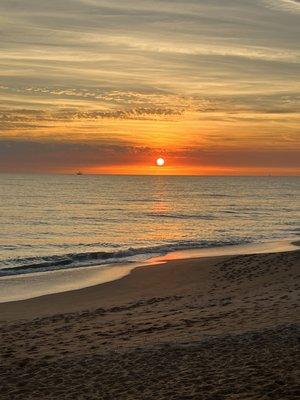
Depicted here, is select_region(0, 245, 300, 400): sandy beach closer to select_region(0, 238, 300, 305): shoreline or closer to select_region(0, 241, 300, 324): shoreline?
select_region(0, 241, 300, 324): shoreline

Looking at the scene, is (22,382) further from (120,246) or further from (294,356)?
(120,246)

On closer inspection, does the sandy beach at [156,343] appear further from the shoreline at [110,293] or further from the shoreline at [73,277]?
the shoreline at [73,277]

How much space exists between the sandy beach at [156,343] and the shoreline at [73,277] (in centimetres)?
180

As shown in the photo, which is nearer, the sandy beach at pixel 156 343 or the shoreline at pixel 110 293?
the sandy beach at pixel 156 343

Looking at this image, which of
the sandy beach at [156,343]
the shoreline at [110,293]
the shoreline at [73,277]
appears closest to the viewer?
the sandy beach at [156,343]

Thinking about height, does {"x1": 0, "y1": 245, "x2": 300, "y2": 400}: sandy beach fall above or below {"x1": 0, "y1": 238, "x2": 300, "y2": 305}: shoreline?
above

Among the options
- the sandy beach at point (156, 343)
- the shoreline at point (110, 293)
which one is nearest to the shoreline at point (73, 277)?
the shoreline at point (110, 293)

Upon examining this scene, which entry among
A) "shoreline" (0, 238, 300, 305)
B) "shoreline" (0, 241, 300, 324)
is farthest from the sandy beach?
"shoreline" (0, 238, 300, 305)

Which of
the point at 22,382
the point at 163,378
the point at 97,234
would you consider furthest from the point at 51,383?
the point at 97,234

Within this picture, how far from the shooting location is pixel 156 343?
12859 mm

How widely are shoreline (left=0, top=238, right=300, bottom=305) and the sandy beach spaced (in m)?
1.80

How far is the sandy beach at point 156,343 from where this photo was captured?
32.3 feet

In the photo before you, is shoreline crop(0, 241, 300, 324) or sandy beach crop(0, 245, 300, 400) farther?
shoreline crop(0, 241, 300, 324)

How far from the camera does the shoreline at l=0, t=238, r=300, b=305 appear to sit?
23922 millimetres
